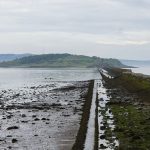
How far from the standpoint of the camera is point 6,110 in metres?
37.6

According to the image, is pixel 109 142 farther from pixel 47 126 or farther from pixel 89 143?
pixel 47 126

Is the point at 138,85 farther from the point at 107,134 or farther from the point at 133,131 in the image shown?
the point at 107,134

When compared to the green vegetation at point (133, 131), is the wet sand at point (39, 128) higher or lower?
lower

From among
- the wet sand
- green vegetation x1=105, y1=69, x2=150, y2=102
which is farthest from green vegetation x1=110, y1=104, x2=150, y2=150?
green vegetation x1=105, y1=69, x2=150, y2=102

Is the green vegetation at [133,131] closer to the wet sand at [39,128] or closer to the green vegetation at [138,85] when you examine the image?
the wet sand at [39,128]

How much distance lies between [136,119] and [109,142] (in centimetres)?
830

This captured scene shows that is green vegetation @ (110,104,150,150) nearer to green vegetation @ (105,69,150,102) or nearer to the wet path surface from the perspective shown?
the wet path surface

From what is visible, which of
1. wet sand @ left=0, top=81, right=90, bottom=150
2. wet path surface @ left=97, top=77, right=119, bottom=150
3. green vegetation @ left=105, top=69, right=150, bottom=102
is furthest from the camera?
green vegetation @ left=105, top=69, right=150, bottom=102

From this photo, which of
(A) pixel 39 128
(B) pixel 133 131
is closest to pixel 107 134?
(B) pixel 133 131

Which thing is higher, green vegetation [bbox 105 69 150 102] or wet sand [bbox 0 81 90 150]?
green vegetation [bbox 105 69 150 102]

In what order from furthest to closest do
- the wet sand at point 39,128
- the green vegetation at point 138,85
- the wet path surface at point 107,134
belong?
1. the green vegetation at point 138,85
2. the wet sand at point 39,128
3. the wet path surface at point 107,134

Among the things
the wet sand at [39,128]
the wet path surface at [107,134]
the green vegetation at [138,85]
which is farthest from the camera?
the green vegetation at [138,85]

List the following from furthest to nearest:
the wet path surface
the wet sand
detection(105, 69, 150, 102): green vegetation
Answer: detection(105, 69, 150, 102): green vegetation, the wet sand, the wet path surface

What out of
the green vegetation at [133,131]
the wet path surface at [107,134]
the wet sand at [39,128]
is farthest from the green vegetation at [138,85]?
the wet path surface at [107,134]
